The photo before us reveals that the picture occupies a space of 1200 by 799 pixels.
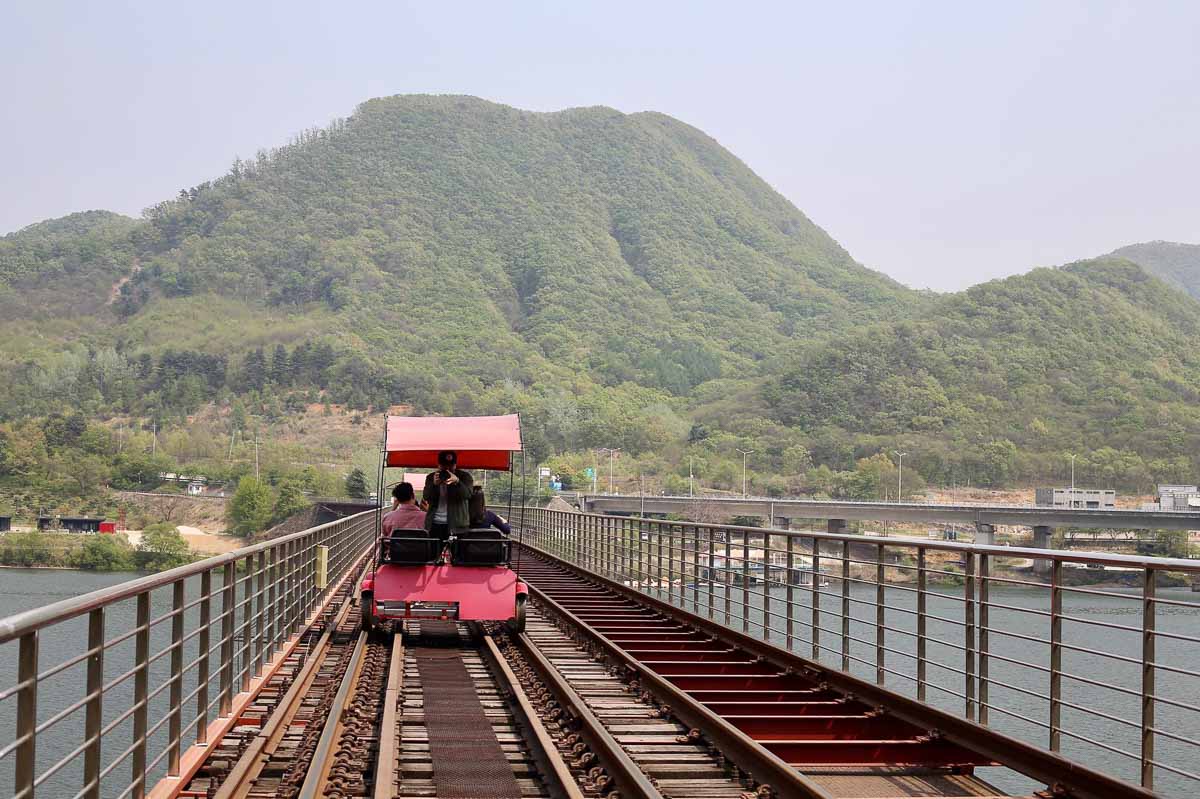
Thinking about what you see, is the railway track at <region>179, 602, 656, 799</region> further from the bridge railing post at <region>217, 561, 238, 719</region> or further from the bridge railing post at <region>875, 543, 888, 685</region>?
the bridge railing post at <region>875, 543, 888, 685</region>

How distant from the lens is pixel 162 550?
87.8m

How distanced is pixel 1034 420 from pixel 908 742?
146245 millimetres

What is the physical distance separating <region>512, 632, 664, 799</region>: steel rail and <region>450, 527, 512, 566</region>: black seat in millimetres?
2755

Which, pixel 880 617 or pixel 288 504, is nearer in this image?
pixel 880 617

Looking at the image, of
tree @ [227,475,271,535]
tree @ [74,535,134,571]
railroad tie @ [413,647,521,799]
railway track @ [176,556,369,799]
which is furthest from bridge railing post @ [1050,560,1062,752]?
tree @ [227,475,271,535]

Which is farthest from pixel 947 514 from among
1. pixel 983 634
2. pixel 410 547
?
pixel 983 634

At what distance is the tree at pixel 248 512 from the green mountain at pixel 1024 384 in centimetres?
7409

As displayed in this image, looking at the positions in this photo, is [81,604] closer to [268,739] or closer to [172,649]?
[172,649]

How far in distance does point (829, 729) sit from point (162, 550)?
279 feet

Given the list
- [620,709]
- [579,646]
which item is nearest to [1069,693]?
[579,646]

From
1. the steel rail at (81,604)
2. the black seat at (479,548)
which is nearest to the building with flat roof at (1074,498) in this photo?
the black seat at (479,548)

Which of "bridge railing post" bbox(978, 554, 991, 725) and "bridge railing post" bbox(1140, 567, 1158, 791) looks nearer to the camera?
"bridge railing post" bbox(1140, 567, 1158, 791)

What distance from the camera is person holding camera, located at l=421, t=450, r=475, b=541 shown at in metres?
14.5

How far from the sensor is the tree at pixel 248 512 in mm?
113188
